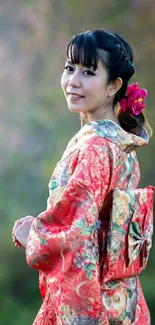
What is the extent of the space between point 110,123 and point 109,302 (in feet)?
1.30

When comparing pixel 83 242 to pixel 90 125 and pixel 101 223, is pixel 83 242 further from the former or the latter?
pixel 90 125

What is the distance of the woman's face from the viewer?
1441 millimetres

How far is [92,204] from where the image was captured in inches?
51.5

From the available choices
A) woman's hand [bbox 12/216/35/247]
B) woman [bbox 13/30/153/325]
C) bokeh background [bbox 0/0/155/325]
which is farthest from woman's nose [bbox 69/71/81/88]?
bokeh background [bbox 0/0/155/325]

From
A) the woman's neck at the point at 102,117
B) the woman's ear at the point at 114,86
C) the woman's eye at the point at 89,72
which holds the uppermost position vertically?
the woman's eye at the point at 89,72

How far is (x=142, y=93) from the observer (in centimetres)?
158

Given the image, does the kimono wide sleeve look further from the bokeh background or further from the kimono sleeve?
the bokeh background

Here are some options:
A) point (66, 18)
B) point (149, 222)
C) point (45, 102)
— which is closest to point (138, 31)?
Answer: point (66, 18)

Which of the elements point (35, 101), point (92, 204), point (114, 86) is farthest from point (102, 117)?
point (35, 101)

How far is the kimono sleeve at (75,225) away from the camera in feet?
4.27

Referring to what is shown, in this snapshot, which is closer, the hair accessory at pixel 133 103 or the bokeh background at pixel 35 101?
the hair accessory at pixel 133 103

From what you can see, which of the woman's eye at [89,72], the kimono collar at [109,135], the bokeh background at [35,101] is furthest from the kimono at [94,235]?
the bokeh background at [35,101]

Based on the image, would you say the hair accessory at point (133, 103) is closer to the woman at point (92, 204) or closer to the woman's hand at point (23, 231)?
the woman at point (92, 204)

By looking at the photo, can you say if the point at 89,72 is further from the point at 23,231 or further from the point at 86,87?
the point at 23,231
